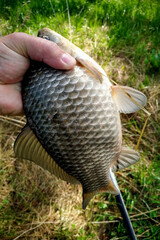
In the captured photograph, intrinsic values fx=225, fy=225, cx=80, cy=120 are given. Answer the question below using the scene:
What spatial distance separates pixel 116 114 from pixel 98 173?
0.46 metres

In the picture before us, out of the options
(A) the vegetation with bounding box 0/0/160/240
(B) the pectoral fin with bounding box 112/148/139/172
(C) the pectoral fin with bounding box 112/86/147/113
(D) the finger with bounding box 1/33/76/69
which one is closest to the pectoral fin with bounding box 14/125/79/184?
(B) the pectoral fin with bounding box 112/148/139/172

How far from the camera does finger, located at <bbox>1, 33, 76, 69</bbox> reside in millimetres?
1378

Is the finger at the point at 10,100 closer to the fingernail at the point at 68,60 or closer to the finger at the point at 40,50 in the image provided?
the finger at the point at 40,50

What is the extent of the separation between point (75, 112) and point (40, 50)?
501mm

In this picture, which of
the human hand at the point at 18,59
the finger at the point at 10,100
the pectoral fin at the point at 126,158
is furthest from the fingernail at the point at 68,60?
the pectoral fin at the point at 126,158

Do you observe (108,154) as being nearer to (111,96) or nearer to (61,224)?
(111,96)

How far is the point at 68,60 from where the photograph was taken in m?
1.38

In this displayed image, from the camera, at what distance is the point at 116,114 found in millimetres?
1522

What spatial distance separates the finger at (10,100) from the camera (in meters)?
1.87

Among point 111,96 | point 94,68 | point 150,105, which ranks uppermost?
point 94,68

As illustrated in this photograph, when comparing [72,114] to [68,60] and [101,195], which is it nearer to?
[68,60]

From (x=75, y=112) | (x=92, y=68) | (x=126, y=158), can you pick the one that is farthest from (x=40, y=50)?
(x=126, y=158)

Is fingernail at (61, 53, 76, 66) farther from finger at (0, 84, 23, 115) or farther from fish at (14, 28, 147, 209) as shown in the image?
finger at (0, 84, 23, 115)

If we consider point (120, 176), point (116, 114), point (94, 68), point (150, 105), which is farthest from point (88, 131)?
point (150, 105)
